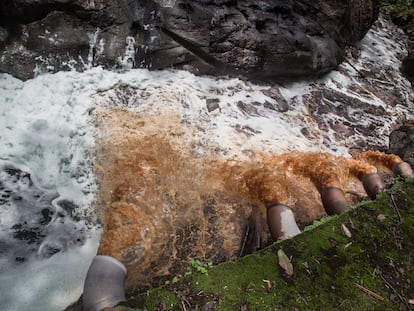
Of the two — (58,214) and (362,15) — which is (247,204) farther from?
(362,15)

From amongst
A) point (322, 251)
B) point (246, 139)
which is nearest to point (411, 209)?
point (322, 251)

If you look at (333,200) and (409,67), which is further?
(409,67)

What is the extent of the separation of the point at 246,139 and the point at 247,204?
1.53 meters

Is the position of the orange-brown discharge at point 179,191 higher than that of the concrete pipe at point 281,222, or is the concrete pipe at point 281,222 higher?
the concrete pipe at point 281,222

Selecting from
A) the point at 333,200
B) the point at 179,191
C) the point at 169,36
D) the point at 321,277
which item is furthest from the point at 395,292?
the point at 169,36

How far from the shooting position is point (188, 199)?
455cm

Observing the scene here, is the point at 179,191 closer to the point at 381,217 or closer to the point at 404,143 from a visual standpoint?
the point at 381,217

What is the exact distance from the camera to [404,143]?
20.2 ft

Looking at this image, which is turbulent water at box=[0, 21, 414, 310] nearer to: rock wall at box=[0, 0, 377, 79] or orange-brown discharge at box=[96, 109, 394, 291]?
orange-brown discharge at box=[96, 109, 394, 291]

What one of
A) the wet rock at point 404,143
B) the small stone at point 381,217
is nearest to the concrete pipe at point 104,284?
the small stone at point 381,217

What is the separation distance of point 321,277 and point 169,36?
5302mm

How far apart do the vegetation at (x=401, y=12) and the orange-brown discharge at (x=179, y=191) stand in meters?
Result: 9.58

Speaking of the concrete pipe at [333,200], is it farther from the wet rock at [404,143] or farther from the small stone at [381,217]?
the wet rock at [404,143]

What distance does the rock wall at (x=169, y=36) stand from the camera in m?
5.75
